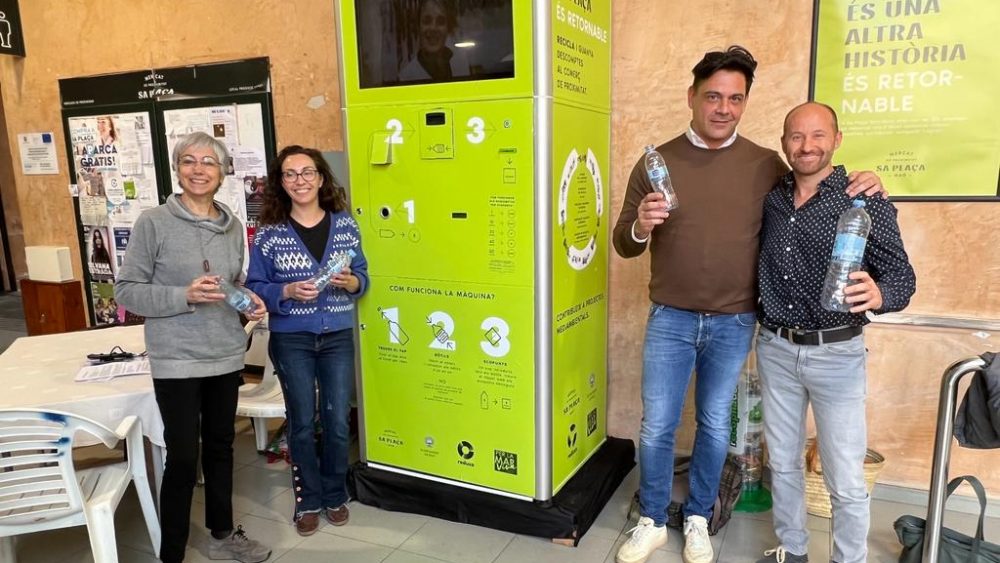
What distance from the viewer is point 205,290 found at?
208 cm

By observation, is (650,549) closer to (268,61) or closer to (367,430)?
(367,430)

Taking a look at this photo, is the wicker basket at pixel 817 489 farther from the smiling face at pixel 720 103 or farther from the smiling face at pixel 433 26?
the smiling face at pixel 433 26

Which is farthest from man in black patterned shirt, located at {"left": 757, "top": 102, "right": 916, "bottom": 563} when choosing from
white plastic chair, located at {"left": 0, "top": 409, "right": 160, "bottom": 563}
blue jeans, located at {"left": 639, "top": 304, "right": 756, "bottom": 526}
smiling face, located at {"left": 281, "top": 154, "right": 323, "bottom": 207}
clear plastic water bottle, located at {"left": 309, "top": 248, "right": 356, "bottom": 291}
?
white plastic chair, located at {"left": 0, "top": 409, "right": 160, "bottom": 563}

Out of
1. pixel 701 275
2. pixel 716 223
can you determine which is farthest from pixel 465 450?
pixel 716 223

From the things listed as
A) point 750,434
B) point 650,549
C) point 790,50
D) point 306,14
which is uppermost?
point 306,14

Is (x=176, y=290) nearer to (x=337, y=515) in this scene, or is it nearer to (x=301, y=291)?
(x=301, y=291)

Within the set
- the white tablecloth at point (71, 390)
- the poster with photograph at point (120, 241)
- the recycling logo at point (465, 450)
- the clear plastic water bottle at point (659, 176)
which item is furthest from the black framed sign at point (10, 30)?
the clear plastic water bottle at point (659, 176)

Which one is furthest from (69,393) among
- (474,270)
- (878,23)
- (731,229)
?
(878,23)

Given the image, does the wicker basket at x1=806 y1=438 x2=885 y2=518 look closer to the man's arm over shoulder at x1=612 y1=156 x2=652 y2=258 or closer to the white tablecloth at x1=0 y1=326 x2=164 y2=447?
the man's arm over shoulder at x1=612 y1=156 x2=652 y2=258

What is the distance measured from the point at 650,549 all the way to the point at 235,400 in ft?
5.36

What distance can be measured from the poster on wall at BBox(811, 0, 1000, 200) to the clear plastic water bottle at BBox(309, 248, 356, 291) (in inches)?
79.6

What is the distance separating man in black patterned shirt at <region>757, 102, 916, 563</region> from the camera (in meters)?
1.94

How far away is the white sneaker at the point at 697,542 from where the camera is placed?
242 cm

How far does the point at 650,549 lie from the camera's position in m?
2.48
